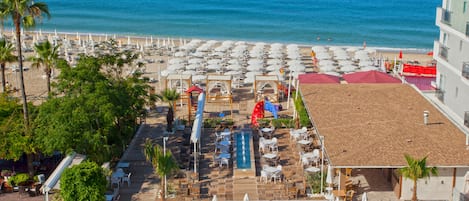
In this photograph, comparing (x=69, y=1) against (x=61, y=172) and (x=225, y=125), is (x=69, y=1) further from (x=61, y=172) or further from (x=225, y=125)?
(x=61, y=172)

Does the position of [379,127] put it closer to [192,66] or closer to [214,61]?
[192,66]

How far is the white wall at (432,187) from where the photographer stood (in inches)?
811

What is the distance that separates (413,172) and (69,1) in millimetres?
80282

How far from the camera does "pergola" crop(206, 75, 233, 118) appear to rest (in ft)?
107

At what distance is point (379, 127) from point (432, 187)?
121 inches

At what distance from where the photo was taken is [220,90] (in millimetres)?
34875

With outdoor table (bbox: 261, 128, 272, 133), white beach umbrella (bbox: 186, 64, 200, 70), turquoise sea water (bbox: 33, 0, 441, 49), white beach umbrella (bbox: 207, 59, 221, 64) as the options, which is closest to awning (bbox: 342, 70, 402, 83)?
outdoor table (bbox: 261, 128, 272, 133)

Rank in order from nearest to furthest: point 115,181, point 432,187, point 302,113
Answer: point 432,187
point 115,181
point 302,113

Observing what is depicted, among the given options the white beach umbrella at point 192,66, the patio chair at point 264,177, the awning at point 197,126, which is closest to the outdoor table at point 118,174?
the awning at point 197,126

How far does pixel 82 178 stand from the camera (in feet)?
61.1

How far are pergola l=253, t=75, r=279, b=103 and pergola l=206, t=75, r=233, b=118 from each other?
4.66 ft

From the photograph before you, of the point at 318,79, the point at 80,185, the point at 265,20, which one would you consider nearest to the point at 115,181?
the point at 80,185

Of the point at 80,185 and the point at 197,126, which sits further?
the point at 197,126

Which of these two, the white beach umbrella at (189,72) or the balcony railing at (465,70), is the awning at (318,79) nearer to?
the white beach umbrella at (189,72)
